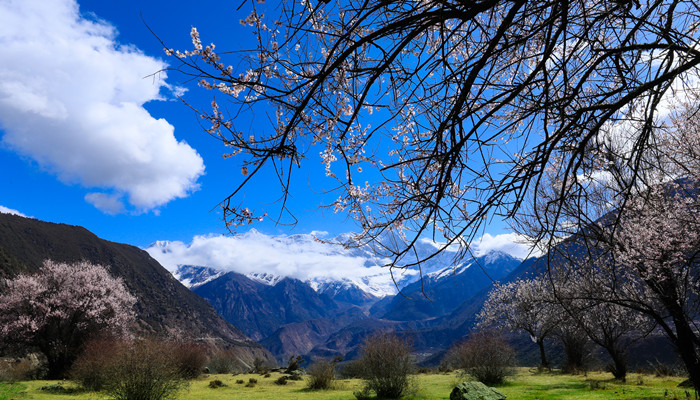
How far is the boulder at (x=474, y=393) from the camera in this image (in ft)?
44.8

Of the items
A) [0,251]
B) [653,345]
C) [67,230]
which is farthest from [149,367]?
[67,230]

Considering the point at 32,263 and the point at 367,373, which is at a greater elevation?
the point at 32,263

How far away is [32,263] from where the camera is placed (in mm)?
100000

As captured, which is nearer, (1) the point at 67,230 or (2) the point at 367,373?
(2) the point at 367,373

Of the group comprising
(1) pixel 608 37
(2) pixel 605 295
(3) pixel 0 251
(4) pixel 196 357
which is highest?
(3) pixel 0 251

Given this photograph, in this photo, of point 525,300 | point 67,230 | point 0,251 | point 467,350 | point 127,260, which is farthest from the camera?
point 127,260

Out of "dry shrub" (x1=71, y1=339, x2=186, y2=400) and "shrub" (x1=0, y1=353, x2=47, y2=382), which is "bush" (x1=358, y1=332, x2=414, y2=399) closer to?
"dry shrub" (x1=71, y1=339, x2=186, y2=400)

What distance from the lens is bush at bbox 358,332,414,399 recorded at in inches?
608

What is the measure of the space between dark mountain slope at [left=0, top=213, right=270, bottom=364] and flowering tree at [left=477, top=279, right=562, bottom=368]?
94804 mm

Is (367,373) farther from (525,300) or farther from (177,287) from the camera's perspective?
(177,287)

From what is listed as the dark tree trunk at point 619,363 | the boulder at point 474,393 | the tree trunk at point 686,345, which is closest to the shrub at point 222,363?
the boulder at point 474,393

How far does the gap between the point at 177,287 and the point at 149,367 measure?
7656 inches

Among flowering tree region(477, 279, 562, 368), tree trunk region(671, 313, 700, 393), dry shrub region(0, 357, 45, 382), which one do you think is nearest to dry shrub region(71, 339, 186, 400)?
tree trunk region(671, 313, 700, 393)

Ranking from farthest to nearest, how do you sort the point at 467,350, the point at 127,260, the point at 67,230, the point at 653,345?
the point at 127,260
the point at 67,230
the point at 653,345
the point at 467,350
